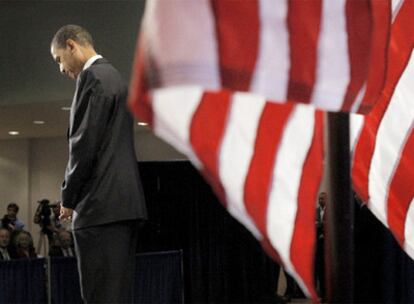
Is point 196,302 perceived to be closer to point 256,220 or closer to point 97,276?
point 97,276

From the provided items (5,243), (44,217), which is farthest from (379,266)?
(44,217)

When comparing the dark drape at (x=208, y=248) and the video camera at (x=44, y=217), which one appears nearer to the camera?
the video camera at (x=44, y=217)

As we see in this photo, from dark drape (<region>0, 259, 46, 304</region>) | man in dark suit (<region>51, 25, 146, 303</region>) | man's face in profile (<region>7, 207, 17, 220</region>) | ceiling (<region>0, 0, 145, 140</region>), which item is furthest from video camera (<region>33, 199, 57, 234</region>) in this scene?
man in dark suit (<region>51, 25, 146, 303</region>)

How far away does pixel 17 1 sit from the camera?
820 cm

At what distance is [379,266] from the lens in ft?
26.9

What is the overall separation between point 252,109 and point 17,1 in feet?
25.0

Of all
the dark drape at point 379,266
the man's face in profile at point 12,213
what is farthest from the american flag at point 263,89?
the man's face in profile at point 12,213

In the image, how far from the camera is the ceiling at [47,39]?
792cm

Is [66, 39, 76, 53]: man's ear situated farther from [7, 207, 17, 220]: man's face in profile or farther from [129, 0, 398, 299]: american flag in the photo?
[7, 207, 17, 220]: man's face in profile

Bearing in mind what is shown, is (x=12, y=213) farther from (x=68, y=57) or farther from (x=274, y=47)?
(x=274, y=47)

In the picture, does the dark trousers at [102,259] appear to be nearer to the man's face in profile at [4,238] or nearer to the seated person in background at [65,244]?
the man's face in profile at [4,238]

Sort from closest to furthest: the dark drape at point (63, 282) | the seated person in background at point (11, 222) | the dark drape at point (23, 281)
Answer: the dark drape at point (23, 281)
the dark drape at point (63, 282)
the seated person in background at point (11, 222)

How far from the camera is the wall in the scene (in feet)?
46.5

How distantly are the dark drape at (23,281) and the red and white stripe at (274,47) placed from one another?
4.68 meters
